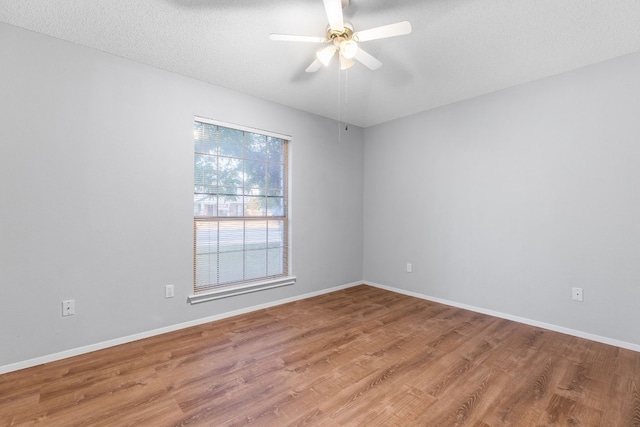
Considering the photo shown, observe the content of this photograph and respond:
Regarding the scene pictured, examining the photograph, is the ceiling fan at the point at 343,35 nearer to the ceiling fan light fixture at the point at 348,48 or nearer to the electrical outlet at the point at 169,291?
the ceiling fan light fixture at the point at 348,48

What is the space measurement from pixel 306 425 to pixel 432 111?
367 centimetres

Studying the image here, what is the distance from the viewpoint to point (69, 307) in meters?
2.29

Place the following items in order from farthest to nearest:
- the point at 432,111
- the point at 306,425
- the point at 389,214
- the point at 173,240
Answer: the point at 389,214 < the point at 432,111 < the point at 173,240 < the point at 306,425

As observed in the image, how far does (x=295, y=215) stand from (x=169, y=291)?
168 cm

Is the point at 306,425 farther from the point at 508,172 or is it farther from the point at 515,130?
the point at 515,130

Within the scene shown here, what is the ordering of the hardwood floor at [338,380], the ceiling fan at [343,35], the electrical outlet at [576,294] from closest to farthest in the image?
the hardwood floor at [338,380]
the ceiling fan at [343,35]
the electrical outlet at [576,294]

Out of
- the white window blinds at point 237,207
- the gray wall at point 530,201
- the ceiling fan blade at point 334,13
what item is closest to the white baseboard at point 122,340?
the white window blinds at point 237,207

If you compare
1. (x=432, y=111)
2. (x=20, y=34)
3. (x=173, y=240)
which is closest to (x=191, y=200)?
(x=173, y=240)

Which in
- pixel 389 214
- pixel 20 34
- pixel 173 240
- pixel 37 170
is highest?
pixel 20 34

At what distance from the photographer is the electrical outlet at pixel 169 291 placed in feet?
9.08

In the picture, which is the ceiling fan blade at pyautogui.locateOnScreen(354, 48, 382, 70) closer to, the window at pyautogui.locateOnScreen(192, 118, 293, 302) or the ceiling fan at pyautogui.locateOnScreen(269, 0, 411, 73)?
the ceiling fan at pyautogui.locateOnScreen(269, 0, 411, 73)

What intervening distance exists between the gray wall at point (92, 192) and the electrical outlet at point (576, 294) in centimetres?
329

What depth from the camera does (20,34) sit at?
7.00 ft

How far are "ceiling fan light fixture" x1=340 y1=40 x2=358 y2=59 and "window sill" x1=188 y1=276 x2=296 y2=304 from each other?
2528mm
